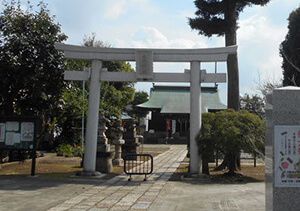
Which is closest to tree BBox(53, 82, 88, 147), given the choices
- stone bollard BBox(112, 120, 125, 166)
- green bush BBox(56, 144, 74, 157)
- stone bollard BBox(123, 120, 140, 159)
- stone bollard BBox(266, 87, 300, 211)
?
green bush BBox(56, 144, 74, 157)

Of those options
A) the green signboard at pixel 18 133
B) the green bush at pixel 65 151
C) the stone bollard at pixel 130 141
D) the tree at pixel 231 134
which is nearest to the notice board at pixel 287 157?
the tree at pixel 231 134

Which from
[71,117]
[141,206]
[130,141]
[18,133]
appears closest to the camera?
[141,206]

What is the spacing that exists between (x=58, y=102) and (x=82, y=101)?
609 cm

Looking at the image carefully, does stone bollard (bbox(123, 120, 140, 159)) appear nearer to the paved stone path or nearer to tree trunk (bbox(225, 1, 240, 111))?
tree trunk (bbox(225, 1, 240, 111))

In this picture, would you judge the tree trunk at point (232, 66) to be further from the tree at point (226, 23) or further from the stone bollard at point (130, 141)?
the stone bollard at point (130, 141)

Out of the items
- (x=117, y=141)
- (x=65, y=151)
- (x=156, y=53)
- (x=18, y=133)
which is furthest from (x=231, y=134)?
(x=65, y=151)

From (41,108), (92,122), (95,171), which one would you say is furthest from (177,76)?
(41,108)

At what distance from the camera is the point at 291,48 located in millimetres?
31969

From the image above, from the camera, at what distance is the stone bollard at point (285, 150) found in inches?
278

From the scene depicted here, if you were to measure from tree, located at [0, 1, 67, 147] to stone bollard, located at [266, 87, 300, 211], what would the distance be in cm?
1455

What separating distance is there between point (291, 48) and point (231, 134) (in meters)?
17.5

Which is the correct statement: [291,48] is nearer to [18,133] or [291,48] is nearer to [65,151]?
[65,151]

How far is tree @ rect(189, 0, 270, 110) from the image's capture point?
20.3m

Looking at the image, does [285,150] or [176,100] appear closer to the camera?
[285,150]
